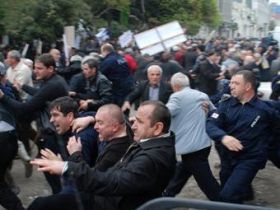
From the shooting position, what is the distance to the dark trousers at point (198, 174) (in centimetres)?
622

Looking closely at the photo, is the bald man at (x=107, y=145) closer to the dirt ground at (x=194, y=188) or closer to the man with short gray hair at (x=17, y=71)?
the dirt ground at (x=194, y=188)

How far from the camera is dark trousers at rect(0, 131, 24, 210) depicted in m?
5.46

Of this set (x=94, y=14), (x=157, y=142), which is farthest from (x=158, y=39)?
(x=94, y=14)

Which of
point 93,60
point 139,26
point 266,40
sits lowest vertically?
point 139,26

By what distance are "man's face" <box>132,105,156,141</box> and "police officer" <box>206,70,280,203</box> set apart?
5.27ft

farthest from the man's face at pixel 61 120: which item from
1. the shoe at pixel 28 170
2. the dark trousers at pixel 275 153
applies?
the shoe at pixel 28 170

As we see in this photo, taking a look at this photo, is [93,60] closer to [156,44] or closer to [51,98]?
[51,98]

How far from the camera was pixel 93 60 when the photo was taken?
7.58 meters

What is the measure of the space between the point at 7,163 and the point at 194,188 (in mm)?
2838

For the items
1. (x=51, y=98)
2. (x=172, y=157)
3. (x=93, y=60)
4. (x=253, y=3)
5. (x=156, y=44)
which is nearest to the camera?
(x=172, y=157)

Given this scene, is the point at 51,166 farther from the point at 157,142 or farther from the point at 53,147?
the point at 53,147

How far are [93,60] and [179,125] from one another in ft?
5.77

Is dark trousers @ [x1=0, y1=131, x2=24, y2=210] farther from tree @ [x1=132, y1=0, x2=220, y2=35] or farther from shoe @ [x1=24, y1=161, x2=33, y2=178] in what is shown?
tree @ [x1=132, y1=0, x2=220, y2=35]

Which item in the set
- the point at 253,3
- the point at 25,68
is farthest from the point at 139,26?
the point at 253,3
